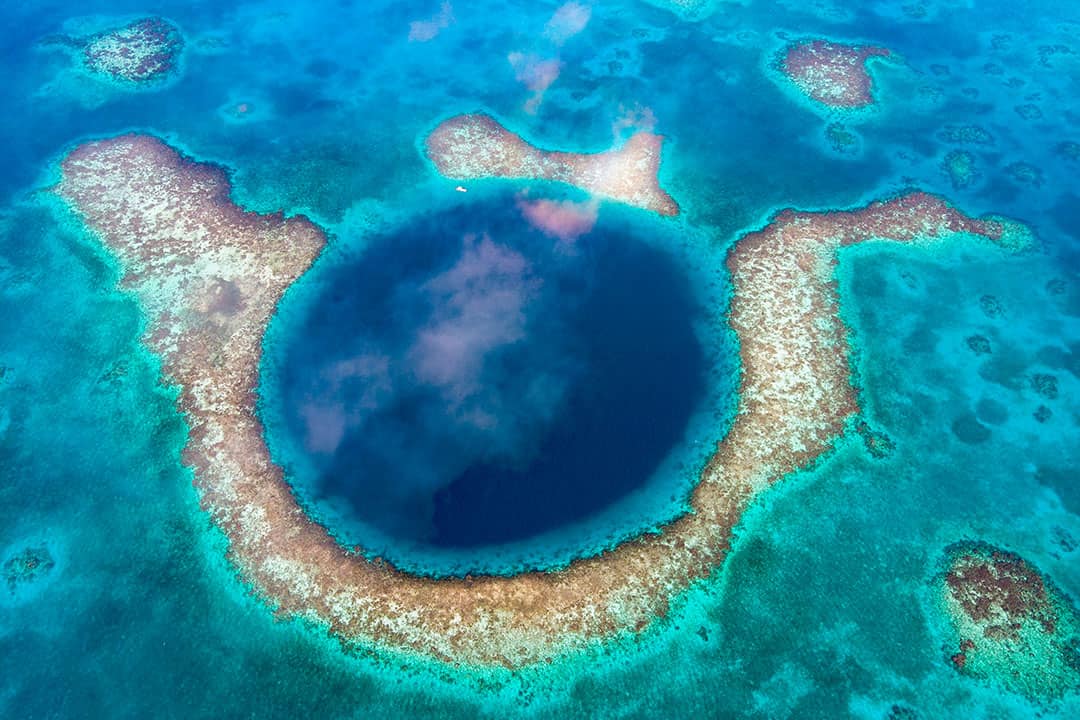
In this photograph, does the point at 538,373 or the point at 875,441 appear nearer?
the point at 875,441

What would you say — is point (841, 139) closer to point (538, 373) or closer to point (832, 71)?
point (832, 71)

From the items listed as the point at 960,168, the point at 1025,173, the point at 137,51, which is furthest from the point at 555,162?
the point at 137,51

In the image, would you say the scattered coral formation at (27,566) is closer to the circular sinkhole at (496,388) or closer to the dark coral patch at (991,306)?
the circular sinkhole at (496,388)

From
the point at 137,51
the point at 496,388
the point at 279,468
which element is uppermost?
the point at 137,51

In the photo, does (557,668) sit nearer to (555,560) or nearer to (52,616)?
(555,560)

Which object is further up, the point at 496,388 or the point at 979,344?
the point at 979,344

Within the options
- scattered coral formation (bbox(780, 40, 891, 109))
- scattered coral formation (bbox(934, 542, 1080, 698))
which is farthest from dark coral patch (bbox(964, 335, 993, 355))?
scattered coral formation (bbox(780, 40, 891, 109))
